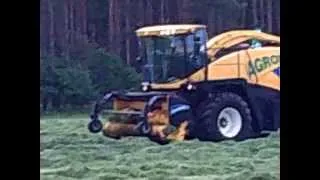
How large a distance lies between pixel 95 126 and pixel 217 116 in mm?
396

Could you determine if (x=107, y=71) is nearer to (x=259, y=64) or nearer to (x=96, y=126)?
(x=96, y=126)

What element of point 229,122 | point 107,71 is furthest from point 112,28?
point 229,122

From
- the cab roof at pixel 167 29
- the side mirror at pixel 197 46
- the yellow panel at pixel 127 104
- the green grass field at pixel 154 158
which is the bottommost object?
the green grass field at pixel 154 158

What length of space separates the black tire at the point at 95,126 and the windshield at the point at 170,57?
0.62 ft

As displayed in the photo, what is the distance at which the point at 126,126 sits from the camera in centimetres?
173

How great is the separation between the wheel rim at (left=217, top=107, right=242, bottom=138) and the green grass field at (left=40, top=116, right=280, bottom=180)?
0.05 m

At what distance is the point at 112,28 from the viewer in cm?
162

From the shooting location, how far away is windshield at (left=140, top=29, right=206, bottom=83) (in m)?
1.74

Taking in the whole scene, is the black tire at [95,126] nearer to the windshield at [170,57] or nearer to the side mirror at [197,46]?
the windshield at [170,57]

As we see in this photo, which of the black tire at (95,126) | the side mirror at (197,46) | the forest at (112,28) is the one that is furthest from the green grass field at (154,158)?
the side mirror at (197,46)

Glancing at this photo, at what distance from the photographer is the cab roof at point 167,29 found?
167cm
